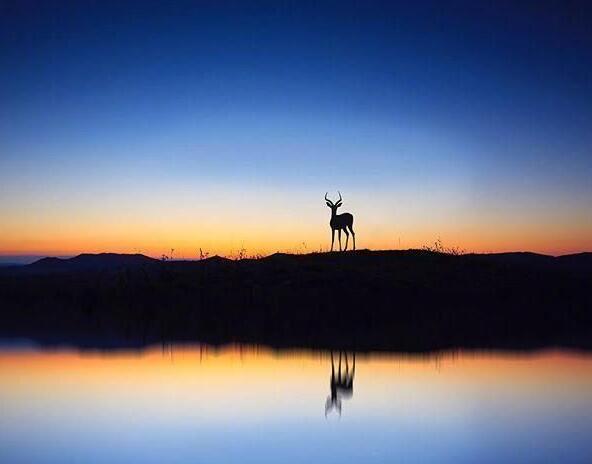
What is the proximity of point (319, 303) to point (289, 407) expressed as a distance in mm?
14749

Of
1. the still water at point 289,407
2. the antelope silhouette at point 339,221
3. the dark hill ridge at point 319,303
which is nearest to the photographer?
the still water at point 289,407

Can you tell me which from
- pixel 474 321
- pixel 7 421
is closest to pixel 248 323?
pixel 474 321

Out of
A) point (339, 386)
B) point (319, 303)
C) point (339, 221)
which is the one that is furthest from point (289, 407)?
point (339, 221)

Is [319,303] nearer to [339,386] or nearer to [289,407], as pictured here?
[339,386]

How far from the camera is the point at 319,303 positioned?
2838cm

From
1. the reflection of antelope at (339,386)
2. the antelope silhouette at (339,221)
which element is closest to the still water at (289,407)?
the reflection of antelope at (339,386)

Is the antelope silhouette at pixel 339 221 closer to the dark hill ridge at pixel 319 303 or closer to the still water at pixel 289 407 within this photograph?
the dark hill ridge at pixel 319 303

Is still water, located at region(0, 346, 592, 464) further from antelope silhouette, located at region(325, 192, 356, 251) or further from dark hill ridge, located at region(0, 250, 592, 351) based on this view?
antelope silhouette, located at region(325, 192, 356, 251)

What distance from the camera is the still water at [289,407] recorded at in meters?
11.0

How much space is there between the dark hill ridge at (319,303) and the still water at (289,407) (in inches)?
96.8

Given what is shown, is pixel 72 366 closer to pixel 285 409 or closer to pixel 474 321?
pixel 285 409

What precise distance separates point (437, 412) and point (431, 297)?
54.6ft

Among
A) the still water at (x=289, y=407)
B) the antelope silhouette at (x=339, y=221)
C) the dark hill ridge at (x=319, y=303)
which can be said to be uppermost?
the antelope silhouette at (x=339, y=221)

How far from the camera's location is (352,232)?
36906 mm
